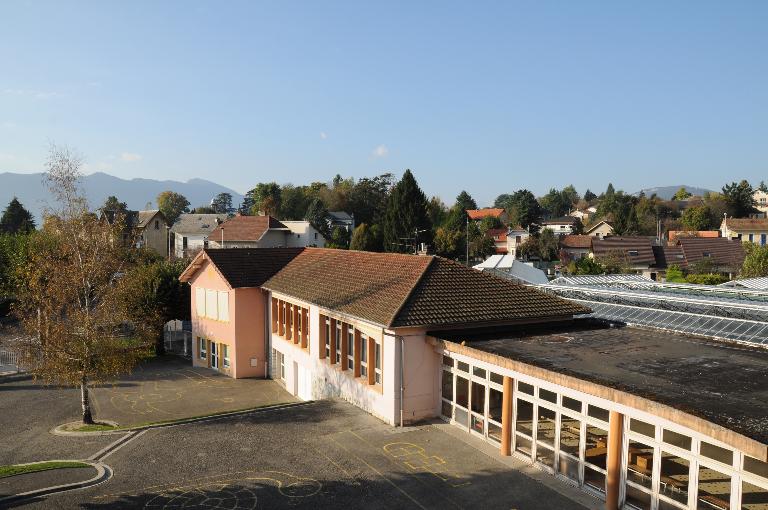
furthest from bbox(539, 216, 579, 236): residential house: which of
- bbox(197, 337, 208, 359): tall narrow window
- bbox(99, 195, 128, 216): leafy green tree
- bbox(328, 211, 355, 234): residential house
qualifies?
bbox(197, 337, 208, 359): tall narrow window

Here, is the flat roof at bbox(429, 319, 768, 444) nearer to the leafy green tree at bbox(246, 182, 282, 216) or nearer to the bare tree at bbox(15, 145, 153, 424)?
the bare tree at bbox(15, 145, 153, 424)

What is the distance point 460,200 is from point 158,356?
324ft

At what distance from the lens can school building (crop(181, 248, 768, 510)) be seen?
10242mm

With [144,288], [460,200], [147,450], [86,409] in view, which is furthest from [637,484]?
[460,200]

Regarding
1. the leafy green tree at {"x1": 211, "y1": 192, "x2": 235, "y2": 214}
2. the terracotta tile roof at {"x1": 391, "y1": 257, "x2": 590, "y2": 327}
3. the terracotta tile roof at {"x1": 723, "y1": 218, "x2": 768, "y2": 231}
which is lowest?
the terracotta tile roof at {"x1": 391, "y1": 257, "x2": 590, "y2": 327}

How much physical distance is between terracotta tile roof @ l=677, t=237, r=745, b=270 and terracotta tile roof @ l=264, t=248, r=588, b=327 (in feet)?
159

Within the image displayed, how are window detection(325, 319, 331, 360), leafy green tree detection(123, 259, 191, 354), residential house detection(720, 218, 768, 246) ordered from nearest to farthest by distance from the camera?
window detection(325, 319, 331, 360) → leafy green tree detection(123, 259, 191, 354) → residential house detection(720, 218, 768, 246)

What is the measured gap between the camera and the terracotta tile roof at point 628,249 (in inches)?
2542

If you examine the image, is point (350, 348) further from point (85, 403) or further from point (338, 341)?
point (85, 403)

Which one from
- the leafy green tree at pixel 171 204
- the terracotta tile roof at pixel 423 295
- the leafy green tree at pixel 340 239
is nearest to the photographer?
the terracotta tile roof at pixel 423 295

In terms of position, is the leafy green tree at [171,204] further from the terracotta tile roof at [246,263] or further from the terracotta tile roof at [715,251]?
the terracotta tile roof at [246,263]

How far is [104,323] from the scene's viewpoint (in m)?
19.5

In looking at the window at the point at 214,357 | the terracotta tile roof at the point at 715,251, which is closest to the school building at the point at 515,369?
the window at the point at 214,357

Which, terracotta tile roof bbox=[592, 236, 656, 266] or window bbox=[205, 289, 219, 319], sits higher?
terracotta tile roof bbox=[592, 236, 656, 266]
